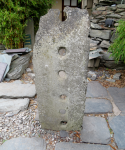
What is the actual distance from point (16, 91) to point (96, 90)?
6.30 feet

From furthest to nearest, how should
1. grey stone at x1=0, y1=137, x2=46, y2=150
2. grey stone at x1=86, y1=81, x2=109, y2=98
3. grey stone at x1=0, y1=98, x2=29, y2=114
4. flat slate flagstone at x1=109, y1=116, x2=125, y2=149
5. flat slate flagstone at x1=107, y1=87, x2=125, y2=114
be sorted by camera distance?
1. grey stone at x1=86, y1=81, x2=109, y2=98
2. flat slate flagstone at x1=107, y1=87, x2=125, y2=114
3. grey stone at x1=0, y1=98, x2=29, y2=114
4. flat slate flagstone at x1=109, y1=116, x2=125, y2=149
5. grey stone at x1=0, y1=137, x2=46, y2=150

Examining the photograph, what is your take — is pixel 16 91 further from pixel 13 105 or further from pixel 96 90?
pixel 96 90

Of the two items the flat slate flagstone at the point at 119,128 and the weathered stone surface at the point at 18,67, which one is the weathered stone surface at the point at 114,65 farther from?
the weathered stone surface at the point at 18,67

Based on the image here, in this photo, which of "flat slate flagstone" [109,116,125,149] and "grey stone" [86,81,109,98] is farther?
"grey stone" [86,81,109,98]

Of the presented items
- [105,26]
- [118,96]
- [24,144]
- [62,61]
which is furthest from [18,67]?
[105,26]

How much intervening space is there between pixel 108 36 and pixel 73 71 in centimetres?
338

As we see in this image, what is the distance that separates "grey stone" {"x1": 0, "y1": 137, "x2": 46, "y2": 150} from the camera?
1783 mm

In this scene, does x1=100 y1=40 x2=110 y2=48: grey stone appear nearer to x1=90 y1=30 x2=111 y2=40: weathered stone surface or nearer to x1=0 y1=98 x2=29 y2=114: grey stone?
x1=90 y1=30 x2=111 y2=40: weathered stone surface

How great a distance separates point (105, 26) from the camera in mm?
4398

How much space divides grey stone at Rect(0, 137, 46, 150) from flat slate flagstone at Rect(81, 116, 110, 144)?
619 mm

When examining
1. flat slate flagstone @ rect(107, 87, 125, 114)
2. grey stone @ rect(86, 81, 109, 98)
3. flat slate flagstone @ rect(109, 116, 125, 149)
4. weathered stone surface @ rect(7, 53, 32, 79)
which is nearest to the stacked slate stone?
grey stone @ rect(86, 81, 109, 98)

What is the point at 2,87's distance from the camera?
3.08 metres

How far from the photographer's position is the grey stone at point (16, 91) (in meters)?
2.81

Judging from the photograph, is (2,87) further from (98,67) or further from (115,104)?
(98,67)
